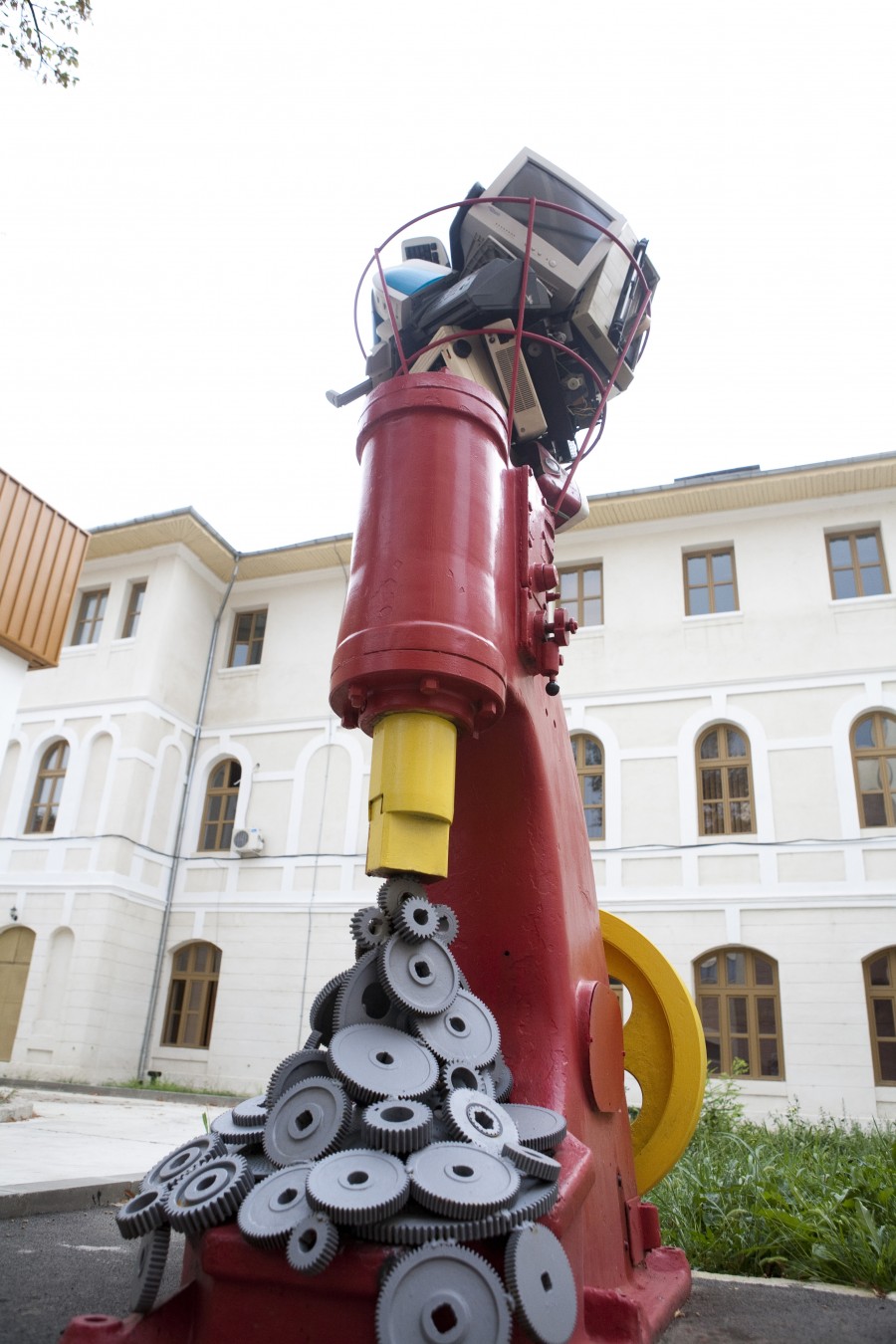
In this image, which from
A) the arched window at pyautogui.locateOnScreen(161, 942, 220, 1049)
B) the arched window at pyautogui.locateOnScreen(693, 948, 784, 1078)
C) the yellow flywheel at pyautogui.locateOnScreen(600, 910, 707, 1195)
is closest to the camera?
the yellow flywheel at pyautogui.locateOnScreen(600, 910, 707, 1195)

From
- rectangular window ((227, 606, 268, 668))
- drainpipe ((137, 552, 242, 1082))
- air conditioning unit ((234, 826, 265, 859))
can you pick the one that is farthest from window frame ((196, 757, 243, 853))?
rectangular window ((227, 606, 268, 668))

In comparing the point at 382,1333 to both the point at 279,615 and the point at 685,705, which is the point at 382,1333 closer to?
the point at 685,705

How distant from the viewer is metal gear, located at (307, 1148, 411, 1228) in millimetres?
1596

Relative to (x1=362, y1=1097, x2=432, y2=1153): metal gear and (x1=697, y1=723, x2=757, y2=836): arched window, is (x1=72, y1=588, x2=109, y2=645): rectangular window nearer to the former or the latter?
(x1=697, y1=723, x2=757, y2=836): arched window

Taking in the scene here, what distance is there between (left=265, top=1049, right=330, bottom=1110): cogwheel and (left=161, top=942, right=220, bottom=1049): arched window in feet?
54.8

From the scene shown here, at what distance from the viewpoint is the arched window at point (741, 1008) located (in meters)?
13.8

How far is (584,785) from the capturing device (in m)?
16.3

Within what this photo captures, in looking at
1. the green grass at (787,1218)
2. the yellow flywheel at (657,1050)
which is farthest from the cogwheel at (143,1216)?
the green grass at (787,1218)

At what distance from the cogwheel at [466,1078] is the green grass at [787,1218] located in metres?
1.85

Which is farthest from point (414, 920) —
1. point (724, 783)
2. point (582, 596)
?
point (582, 596)

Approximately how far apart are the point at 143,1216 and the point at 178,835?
18.0 metres

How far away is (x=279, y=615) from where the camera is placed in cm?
2030

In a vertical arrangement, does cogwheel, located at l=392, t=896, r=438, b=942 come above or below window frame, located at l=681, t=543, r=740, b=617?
below

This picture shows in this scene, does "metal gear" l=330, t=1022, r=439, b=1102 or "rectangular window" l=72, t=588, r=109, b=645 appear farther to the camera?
"rectangular window" l=72, t=588, r=109, b=645
